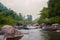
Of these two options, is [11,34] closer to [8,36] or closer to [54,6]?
[8,36]

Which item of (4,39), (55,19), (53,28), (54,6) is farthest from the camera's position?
(54,6)

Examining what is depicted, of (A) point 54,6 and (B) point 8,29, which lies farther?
(A) point 54,6

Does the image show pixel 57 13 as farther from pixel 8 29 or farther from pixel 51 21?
pixel 8 29

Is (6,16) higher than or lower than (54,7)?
lower

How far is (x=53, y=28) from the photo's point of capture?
176ft

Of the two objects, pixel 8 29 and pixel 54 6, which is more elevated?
pixel 54 6

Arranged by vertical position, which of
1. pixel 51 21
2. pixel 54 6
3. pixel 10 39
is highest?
pixel 54 6

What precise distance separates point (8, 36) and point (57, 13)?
4881cm

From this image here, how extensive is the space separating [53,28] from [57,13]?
19.5 m

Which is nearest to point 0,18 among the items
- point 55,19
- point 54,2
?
point 55,19

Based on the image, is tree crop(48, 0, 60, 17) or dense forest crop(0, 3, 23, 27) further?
tree crop(48, 0, 60, 17)

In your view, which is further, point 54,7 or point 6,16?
point 6,16

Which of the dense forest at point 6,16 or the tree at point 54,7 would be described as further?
the tree at point 54,7

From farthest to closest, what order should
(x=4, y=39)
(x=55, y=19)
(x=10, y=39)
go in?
(x=55, y=19) < (x=10, y=39) < (x=4, y=39)
